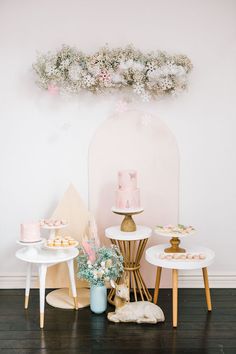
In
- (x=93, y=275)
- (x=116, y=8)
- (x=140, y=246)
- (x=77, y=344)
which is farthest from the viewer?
(x=116, y=8)

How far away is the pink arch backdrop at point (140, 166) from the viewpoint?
3592 mm

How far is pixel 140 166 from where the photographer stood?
362cm

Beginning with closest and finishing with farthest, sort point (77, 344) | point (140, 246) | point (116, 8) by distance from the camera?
1. point (77, 344)
2. point (140, 246)
3. point (116, 8)

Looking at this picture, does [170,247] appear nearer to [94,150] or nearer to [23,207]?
[94,150]

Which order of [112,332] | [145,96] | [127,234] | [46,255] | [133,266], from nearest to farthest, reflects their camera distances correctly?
[112,332], [46,255], [127,234], [133,266], [145,96]

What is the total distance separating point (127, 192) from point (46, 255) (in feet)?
2.43

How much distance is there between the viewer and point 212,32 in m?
3.54

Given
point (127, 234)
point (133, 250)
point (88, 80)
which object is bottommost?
point (133, 250)

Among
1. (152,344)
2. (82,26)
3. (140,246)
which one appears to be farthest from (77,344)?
(82,26)

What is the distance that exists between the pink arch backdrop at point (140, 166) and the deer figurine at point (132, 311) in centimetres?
66

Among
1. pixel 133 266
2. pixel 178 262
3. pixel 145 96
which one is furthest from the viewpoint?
pixel 145 96

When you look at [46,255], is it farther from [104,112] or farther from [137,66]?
[137,66]

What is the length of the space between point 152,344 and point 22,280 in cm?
142

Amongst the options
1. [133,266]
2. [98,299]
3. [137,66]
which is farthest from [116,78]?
[98,299]
